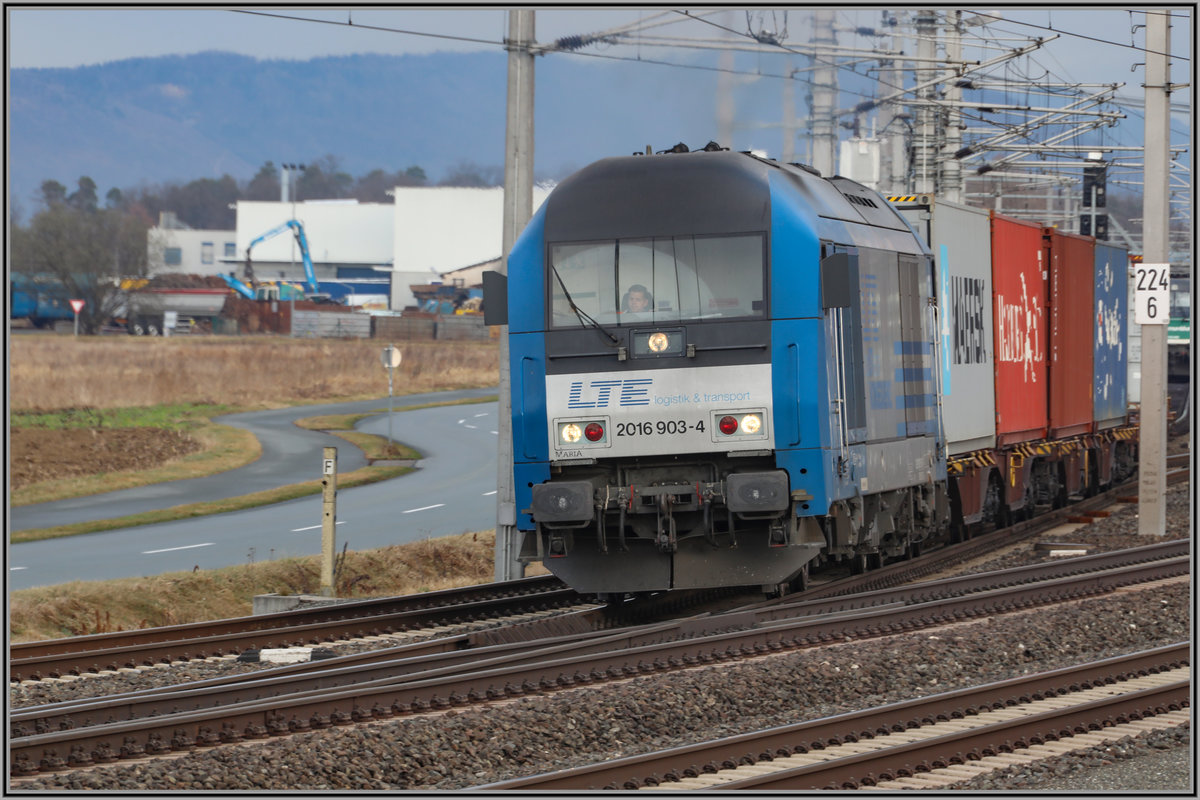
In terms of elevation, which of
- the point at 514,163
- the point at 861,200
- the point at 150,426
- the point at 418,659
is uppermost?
the point at 514,163

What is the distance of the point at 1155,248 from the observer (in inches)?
835

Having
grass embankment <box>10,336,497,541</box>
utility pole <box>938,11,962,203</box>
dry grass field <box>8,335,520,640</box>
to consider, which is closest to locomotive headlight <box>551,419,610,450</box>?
dry grass field <box>8,335,520,640</box>

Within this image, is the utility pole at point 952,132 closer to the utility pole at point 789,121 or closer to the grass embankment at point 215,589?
the utility pole at point 789,121

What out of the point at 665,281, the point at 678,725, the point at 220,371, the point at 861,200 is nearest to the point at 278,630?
the point at 665,281

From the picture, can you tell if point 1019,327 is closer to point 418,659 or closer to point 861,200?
point 861,200

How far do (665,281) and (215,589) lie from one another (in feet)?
26.0

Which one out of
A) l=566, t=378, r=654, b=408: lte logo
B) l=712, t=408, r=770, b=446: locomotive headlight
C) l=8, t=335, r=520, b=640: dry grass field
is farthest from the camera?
l=8, t=335, r=520, b=640: dry grass field

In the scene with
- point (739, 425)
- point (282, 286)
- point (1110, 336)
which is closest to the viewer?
point (739, 425)

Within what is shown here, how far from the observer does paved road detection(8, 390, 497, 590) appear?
21.2 m

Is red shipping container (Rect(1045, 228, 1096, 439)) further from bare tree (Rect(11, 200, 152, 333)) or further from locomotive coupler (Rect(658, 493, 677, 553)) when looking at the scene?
bare tree (Rect(11, 200, 152, 333))

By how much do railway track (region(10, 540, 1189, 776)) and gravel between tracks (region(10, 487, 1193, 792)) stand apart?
10.6 inches

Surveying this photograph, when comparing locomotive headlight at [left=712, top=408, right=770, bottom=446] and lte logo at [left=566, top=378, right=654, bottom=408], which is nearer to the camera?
locomotive headlight at [left=712, top=408, right=770, bottom=446]

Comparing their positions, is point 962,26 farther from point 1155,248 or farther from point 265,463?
point 265,463

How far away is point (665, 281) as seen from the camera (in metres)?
12.7
